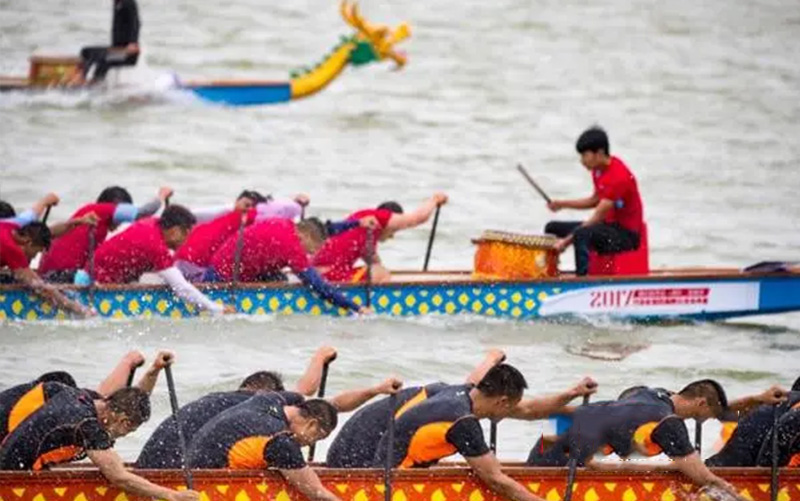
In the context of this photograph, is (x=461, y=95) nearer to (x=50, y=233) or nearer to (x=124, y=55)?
(x=124, y=55)

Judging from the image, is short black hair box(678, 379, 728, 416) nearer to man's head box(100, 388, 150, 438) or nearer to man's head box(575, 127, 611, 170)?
man's head box(100, 388, 150, 438)

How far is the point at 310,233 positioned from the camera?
16.2m

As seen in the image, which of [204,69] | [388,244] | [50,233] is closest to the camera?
[50,233]

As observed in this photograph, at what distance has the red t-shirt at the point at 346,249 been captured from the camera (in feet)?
54.2

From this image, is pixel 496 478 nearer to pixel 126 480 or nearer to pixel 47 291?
pixel 126 480

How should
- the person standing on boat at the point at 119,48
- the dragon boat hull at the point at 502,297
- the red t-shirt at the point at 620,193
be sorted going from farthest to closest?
1. the person standing on boat at the point at 119,48
2. the red t-shirt at the point at 620,193
3. the dragon boat hull at the point at 502,297

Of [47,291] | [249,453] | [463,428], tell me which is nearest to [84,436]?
[249,453]

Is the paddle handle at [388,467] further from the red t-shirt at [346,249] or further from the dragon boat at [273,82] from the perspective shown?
the dragon boat at [273,82]

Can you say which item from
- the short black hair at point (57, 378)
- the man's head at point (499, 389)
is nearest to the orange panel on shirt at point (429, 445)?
the man's head at point (499, 389)

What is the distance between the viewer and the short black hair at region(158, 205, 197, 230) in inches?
624

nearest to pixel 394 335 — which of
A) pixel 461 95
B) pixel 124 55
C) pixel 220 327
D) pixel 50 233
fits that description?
pixel 220 327

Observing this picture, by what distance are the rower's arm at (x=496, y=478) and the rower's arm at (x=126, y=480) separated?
1283 millimetres

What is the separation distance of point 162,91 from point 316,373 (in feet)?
43.8

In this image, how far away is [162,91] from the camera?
83.7ft
